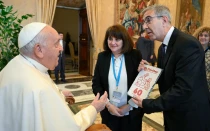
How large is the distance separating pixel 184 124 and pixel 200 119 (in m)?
0.14

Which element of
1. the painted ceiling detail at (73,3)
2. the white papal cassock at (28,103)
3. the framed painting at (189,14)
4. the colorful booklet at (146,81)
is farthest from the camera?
the painted ceiling detail at (73,3)

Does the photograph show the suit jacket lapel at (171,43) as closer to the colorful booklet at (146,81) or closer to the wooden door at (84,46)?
the colorful booklet at (146,81)

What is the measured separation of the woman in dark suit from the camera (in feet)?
6.32

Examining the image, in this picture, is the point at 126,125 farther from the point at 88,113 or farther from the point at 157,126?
the point at 157,126

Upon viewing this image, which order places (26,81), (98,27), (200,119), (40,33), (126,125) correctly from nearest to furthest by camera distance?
1. (26,81)
2. (40,33)
3. (200,119)
4. (126,125)
5. (98,27)

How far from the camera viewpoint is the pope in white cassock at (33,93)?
3.46 ft

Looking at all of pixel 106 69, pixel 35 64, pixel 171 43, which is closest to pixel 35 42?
pixel 35 64

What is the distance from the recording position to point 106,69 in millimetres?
1998

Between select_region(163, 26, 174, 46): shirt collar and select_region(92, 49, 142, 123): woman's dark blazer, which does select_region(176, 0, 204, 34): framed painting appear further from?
select_region(163, 26, 174, 46): shirt collar

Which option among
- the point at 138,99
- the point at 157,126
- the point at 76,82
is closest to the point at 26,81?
the point at 138,99

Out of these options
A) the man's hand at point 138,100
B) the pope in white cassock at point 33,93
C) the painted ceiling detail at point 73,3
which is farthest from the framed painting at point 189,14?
the pope in white cassock at point 33,93

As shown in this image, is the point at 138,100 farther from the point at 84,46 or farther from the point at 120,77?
the point at 84,46

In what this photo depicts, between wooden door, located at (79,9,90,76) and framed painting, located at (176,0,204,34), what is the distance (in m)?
4.19

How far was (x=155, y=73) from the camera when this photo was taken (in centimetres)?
156
